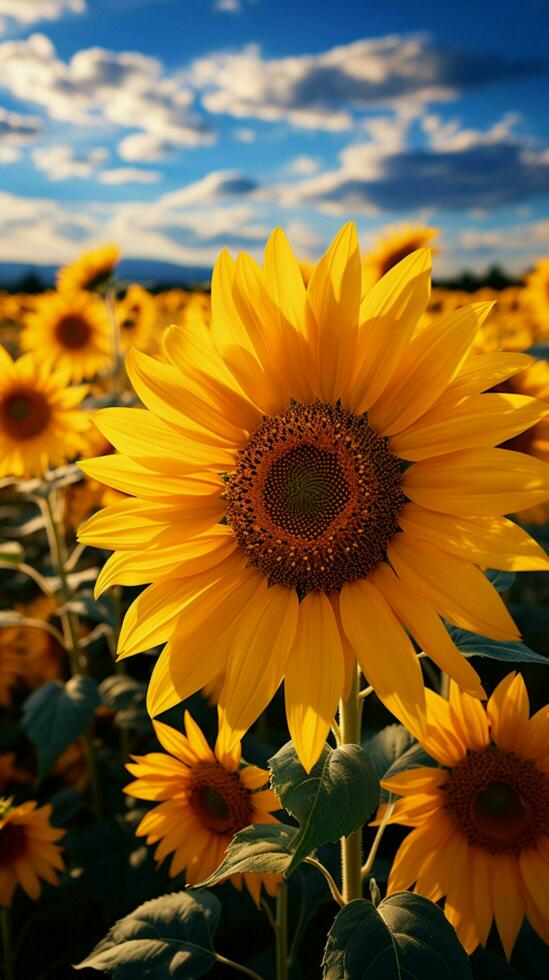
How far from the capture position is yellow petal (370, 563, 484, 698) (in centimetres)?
145

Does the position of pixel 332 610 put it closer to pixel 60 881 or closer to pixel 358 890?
pixel 358 890

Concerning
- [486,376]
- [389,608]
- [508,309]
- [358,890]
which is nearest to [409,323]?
[486,376]

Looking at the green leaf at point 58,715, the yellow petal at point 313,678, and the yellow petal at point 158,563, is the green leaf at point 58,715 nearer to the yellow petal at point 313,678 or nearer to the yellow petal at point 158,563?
the yellow petal at point 158,563

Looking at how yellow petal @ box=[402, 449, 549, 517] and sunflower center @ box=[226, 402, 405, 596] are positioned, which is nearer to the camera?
yellow petal @ box=[402, 449, 549, 517]

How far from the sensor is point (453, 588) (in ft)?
4.93

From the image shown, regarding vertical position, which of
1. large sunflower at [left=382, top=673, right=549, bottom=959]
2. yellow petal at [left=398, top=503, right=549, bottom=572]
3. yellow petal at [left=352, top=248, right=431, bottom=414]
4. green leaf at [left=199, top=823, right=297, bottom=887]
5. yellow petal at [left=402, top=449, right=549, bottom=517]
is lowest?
large sunflower at [left=382, top=673, right=549, bottom=959]

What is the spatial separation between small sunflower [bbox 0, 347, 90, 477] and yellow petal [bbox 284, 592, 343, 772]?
2.95 metres

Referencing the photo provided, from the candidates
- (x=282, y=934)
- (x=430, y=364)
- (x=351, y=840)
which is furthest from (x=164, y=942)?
(x=430, y=364)

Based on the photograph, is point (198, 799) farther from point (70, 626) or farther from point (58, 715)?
point (70, 626)

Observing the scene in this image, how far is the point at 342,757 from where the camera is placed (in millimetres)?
1534

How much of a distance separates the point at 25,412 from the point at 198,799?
104 inches

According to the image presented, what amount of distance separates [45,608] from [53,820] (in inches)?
83.9

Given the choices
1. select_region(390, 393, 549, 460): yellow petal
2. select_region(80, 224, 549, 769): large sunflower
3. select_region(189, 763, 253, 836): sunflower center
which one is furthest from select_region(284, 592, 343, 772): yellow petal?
select_region(189, 763, 253, 836): sunflower center

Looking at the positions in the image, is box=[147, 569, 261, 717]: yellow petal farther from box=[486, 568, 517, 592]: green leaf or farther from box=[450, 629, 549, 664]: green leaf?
box=[486, 568, 517, 592]: green leaf
